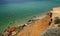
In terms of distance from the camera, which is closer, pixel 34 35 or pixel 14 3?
pixel 34 35

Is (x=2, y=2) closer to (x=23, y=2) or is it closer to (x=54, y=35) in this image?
(x=23, y=2)

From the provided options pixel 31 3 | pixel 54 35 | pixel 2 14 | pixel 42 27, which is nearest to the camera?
pixel 54 35

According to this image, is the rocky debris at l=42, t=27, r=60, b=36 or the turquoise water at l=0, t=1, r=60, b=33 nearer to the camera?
the rocky debris at l=42, t=27, r=60, b=36

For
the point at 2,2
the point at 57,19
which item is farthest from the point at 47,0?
the point at 57,19

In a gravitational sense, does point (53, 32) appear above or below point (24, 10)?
below

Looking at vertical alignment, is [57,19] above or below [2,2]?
below

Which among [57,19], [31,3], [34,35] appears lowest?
[34,35]

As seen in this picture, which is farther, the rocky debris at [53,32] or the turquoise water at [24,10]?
the turquoise water at [24,10]

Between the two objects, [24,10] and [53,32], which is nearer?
[53,32]

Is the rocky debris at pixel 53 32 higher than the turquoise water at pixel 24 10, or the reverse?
the turquoise water at pixel 24 10

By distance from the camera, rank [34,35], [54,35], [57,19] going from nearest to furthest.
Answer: [54,35]
[57,19]
[34,35]

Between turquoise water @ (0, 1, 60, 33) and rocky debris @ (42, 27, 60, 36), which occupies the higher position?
turquoise water @ (0, 1, 60, 33)
